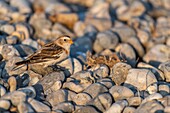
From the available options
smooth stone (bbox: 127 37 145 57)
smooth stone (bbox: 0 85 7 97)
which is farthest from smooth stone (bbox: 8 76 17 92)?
smooth stone (bbox: 127 37 145 57)

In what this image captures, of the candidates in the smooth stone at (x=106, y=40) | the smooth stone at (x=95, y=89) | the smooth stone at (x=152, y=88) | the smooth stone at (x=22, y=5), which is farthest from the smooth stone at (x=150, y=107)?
the smooth stone at (x=22, y=5)

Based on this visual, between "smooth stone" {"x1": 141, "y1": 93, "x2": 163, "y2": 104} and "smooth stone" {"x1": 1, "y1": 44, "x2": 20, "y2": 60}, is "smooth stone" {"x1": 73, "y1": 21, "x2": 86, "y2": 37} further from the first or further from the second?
"smooth stone" {"x1": 141, "y1": 93, "x2": 163, "y2": 104}

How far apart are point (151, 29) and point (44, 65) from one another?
429 cm

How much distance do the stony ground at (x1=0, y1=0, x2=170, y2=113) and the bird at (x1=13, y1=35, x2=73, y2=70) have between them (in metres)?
0.14

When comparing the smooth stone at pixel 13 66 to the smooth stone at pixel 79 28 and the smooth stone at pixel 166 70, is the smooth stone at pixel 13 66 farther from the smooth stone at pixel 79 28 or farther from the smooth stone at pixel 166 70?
the smooth stone at pixel 79 28

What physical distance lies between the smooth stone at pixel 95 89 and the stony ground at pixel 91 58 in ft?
0.05

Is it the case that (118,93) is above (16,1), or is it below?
below

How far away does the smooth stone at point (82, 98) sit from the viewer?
681cm

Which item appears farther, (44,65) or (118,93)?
(44,65)

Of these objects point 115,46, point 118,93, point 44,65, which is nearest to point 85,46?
point 115,46

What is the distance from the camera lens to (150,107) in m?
6.34

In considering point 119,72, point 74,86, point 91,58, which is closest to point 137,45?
point 91,58

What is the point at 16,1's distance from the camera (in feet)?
38.1

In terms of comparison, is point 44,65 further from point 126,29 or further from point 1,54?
point 126,29
